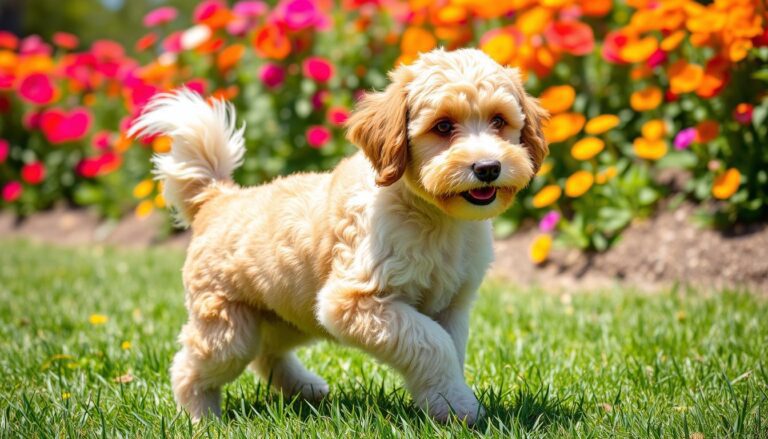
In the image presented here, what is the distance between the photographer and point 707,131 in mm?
5523

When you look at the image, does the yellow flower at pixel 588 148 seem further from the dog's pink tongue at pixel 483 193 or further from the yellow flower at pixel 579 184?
the dog's pink tongue at pixel 483 193

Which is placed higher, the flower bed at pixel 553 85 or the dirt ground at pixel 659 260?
the flower bed at pixel 553 85

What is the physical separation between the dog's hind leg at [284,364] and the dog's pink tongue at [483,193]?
3.96 ft

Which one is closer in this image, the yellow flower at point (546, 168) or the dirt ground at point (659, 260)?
the dirt ground at point (659, 260)

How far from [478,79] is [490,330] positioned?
83.7 inches

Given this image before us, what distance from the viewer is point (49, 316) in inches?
206

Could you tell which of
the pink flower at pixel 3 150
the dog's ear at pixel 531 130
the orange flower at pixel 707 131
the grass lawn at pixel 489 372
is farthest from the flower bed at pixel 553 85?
the dog's ear at pixel 531 130

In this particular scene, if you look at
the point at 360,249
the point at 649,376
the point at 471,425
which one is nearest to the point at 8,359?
the point at 360,249

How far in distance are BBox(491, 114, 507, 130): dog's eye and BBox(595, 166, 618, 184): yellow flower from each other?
321cm

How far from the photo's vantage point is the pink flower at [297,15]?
754cm

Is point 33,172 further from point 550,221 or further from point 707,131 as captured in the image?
point 707,131

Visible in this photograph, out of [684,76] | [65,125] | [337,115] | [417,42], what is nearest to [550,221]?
[684,76]

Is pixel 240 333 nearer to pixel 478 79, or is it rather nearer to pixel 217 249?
pixel 217 249

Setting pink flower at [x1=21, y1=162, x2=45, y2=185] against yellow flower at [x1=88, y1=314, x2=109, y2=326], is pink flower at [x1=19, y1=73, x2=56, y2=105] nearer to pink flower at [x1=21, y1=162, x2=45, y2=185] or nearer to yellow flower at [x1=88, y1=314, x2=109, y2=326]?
pink flower at [x1=21, y1=162, x2=45, y2=185]
